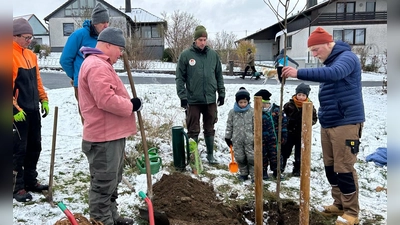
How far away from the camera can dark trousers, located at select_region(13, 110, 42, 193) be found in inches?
136

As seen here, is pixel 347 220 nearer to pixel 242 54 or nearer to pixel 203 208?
pixel 203 208

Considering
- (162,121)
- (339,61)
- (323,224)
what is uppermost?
(339,61)

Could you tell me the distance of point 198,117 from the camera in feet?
16.8

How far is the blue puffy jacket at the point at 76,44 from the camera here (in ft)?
12.7

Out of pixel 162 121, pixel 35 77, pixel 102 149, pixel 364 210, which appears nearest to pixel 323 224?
pixel 364 210

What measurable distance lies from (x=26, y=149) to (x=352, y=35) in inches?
1238

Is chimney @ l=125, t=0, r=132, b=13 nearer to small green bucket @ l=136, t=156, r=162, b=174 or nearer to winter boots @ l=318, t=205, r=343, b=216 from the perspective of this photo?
small green bucket @ l=136, t=156, r=162, b=174

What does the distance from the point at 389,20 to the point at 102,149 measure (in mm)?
2322

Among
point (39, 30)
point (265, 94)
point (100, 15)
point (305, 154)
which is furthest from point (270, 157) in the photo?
point (39, 30)

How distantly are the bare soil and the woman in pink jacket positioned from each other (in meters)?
0.71

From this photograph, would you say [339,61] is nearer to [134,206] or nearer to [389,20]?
[389,20]

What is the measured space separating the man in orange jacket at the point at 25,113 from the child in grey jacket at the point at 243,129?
251 cm

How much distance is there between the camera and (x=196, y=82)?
4.94 metres

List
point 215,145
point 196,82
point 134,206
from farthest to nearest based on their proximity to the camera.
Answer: point 215,145, point 196,82, point 134,206
